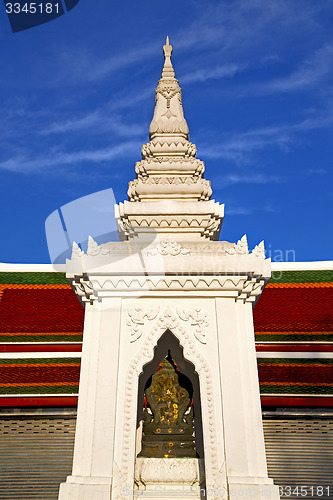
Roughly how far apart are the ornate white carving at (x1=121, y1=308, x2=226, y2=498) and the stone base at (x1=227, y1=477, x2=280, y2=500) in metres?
0.18

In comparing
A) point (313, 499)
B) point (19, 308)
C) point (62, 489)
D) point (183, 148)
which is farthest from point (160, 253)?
point (19, 308)

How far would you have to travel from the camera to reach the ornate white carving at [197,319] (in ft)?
26.8

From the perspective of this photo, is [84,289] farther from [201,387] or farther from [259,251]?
[259,251]

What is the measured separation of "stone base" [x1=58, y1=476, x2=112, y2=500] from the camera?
22.9 ft

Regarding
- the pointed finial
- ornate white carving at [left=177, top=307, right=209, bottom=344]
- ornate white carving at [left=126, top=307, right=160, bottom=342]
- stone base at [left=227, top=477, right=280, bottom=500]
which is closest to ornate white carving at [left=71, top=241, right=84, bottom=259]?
ornate white carving at [left=126, top=307, right=160, bottom=342]

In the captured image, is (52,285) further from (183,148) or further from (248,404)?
(248,404)

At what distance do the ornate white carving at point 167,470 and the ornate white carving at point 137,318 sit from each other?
246 cm

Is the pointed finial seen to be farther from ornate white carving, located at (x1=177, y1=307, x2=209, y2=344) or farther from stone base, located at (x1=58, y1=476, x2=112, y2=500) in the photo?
stone base, located at (x1=58, y1=476, x2=112, y2=500)

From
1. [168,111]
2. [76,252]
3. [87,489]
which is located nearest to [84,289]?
[76,252]

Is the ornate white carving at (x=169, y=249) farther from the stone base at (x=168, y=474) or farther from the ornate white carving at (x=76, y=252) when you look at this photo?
the stone base at (x=168, y=474)

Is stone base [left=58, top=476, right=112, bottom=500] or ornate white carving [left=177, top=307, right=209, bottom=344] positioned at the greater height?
ornate white carving [left=177, top=307, right=209, bottom=344]

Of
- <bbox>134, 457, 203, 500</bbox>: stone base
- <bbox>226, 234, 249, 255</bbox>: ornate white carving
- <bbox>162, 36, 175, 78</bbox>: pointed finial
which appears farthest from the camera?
<bbox>162, 36, 175, 78</bbox>: pointed finial

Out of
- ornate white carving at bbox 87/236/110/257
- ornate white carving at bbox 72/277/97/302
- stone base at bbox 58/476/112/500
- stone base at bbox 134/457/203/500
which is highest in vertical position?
ornate white carving at bbox 87/236/110/257

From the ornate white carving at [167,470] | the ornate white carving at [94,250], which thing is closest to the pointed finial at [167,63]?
the ornate white carving at [94,250]
